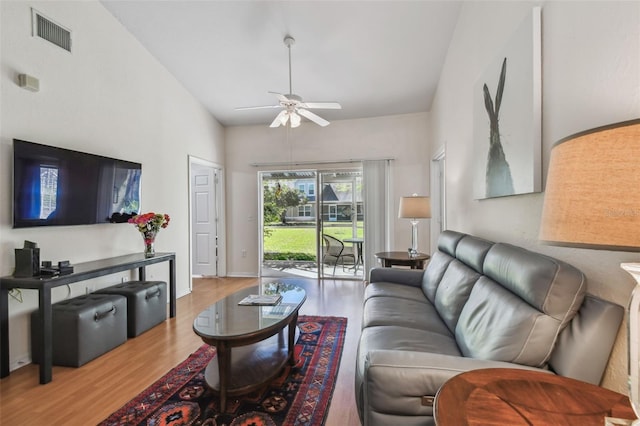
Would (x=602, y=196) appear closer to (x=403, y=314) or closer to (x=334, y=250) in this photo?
(x=403, y=314)

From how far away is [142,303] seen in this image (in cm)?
296

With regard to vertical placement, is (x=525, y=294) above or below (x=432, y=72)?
below

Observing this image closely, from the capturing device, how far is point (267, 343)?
245cm

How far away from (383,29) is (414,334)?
3059 millimetres

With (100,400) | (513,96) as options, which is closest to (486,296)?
(513,96)

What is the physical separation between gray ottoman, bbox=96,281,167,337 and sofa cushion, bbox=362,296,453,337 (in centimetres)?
222

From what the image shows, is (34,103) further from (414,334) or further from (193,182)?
(414,334)

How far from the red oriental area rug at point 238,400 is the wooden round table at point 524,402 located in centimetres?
114

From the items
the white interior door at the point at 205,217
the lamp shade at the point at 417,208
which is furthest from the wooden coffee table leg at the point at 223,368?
the white interior door at the point at 205,217

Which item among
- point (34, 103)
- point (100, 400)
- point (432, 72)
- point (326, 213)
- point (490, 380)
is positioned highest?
point (432, 72)

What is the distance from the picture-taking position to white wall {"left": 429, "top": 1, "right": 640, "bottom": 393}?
3.44ft

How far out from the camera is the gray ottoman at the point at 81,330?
7.66 ft

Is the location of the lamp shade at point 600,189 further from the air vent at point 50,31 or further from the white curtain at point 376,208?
the white curtain at point 376,208

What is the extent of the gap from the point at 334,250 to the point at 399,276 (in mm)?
2286
